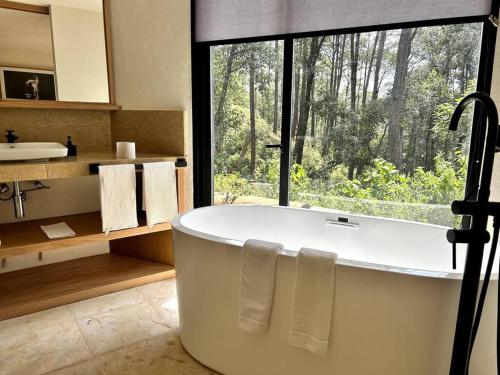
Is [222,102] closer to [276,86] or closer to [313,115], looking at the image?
[276,86]

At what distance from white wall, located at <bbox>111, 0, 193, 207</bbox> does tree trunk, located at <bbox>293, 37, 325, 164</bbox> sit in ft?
2.83

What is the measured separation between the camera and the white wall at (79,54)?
256 centimetres

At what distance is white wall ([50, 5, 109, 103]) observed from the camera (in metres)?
2.56

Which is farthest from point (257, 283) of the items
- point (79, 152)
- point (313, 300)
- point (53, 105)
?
point (53, 105)

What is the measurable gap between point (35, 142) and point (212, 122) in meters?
1.27

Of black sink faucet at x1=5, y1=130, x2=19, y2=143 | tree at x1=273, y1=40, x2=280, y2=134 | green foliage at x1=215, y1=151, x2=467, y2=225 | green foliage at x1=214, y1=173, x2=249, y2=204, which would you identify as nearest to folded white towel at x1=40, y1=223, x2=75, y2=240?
black sink faucet at x1=5, y1=130, x2=19, y2=143

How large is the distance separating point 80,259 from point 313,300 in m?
2.27

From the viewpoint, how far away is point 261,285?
4.82ft

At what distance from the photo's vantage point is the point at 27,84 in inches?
97.3

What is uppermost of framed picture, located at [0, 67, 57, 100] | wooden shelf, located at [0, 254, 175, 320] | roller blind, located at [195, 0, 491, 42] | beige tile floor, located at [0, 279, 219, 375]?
roller blind, located at [195, 0, 491, 42]

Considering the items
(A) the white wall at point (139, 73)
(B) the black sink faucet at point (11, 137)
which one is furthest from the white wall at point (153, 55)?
(B) the black sink faucet at point (11, 137)

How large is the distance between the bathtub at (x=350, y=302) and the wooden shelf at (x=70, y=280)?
2.65ft

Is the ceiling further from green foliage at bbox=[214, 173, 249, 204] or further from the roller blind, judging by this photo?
green foliage at bbox=[214, 173, 249, 204]

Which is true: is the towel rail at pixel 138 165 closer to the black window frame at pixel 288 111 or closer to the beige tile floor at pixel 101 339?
the black window frame at pixel 288 111
